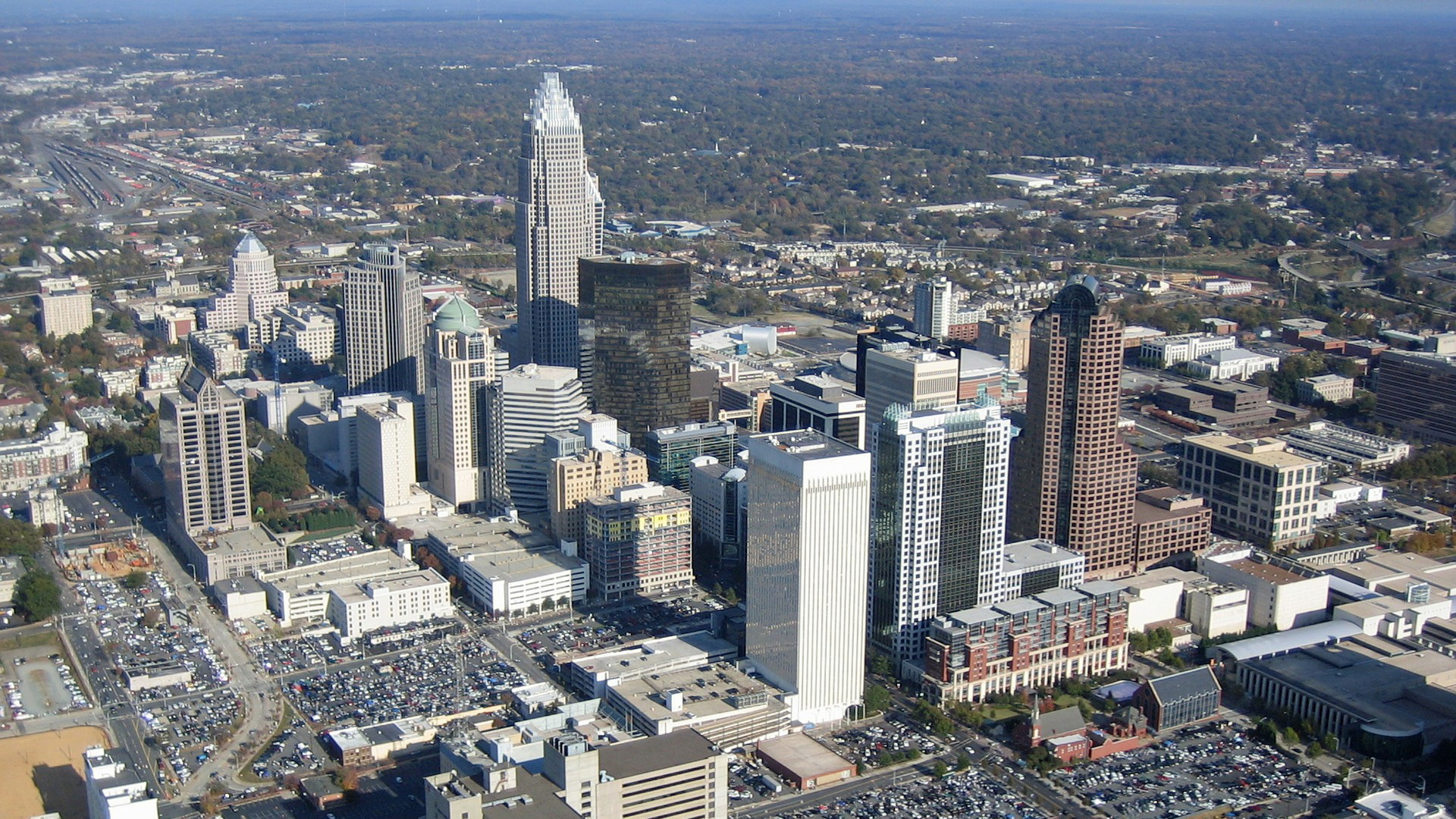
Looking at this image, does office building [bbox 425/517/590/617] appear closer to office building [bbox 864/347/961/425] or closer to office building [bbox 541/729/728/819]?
office building [bbox 864/347/961/425]

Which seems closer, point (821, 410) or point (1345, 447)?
point (821, 410)

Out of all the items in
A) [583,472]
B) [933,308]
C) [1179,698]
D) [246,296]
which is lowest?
[1179,698]

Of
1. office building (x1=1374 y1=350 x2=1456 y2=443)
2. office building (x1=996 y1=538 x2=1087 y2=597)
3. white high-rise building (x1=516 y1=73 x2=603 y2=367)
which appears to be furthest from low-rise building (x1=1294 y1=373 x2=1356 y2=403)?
white high-rise building (x1=516 y1=73 x2=603 y2=367)

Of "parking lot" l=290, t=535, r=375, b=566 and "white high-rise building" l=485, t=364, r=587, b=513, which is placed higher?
"white high-rise building" l=485, t=364, r=587, b=513

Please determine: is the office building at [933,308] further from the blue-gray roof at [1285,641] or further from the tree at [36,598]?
the tree at [36,598]

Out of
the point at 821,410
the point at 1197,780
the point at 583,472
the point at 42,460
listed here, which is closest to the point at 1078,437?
the point at 821,410

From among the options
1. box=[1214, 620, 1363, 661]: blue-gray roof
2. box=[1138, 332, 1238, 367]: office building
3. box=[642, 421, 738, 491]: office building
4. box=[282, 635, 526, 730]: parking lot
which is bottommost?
box=[282, 635, 526, 730]: parking lot

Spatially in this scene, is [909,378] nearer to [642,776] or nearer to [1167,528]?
[1167,528]

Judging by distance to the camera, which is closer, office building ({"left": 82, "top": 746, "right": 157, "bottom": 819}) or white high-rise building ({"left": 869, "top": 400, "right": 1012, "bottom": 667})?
office building ({"left": 82, "top": 746, "right": 157, "bottom": 819})

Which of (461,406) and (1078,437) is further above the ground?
(1078,437)
